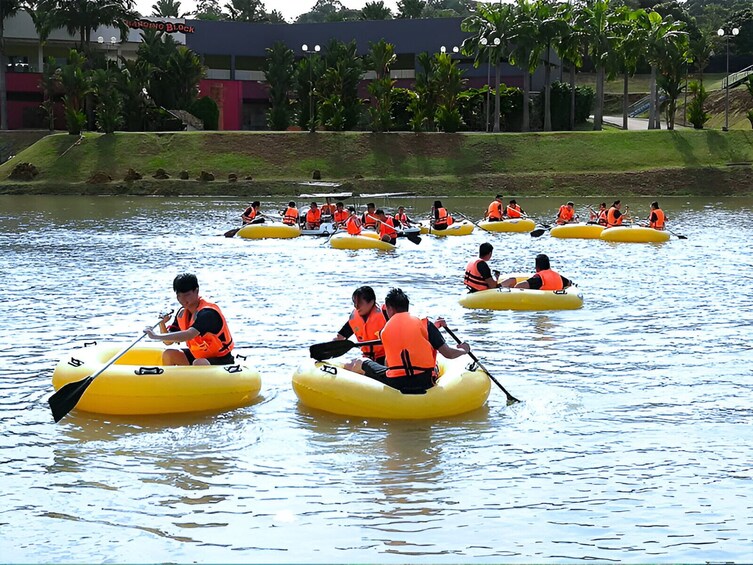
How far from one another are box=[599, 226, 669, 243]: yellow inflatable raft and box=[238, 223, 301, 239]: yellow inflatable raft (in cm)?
1013

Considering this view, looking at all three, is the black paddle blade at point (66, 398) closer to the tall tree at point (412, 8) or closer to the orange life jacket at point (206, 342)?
the orange life jacket at point (206, 342)

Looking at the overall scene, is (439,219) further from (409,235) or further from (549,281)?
(549,281)

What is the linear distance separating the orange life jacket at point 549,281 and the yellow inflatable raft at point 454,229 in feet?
47.2

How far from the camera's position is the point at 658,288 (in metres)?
22.0

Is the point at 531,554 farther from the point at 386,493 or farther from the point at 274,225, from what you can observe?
the point at 274,225

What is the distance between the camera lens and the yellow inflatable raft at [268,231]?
3294 centimetres

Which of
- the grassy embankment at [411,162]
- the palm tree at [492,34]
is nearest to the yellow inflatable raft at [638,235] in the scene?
the grassy embankment at [411,162]

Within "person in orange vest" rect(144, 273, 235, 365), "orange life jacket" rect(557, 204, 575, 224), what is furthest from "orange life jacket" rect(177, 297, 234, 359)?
"orange life jacket" rect(557, 204, 575, 224)

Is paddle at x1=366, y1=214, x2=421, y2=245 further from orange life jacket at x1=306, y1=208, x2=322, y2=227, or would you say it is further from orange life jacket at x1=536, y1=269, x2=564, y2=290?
orange life jacket at x1=536, y1=269, x2=564, y2=290

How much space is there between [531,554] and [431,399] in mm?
3661

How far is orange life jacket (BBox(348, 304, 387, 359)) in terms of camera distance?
A: 40.5 ft

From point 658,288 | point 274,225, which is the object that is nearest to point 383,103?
point 274,225

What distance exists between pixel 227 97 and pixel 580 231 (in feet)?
157

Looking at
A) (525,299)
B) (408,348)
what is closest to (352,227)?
(525,299)
